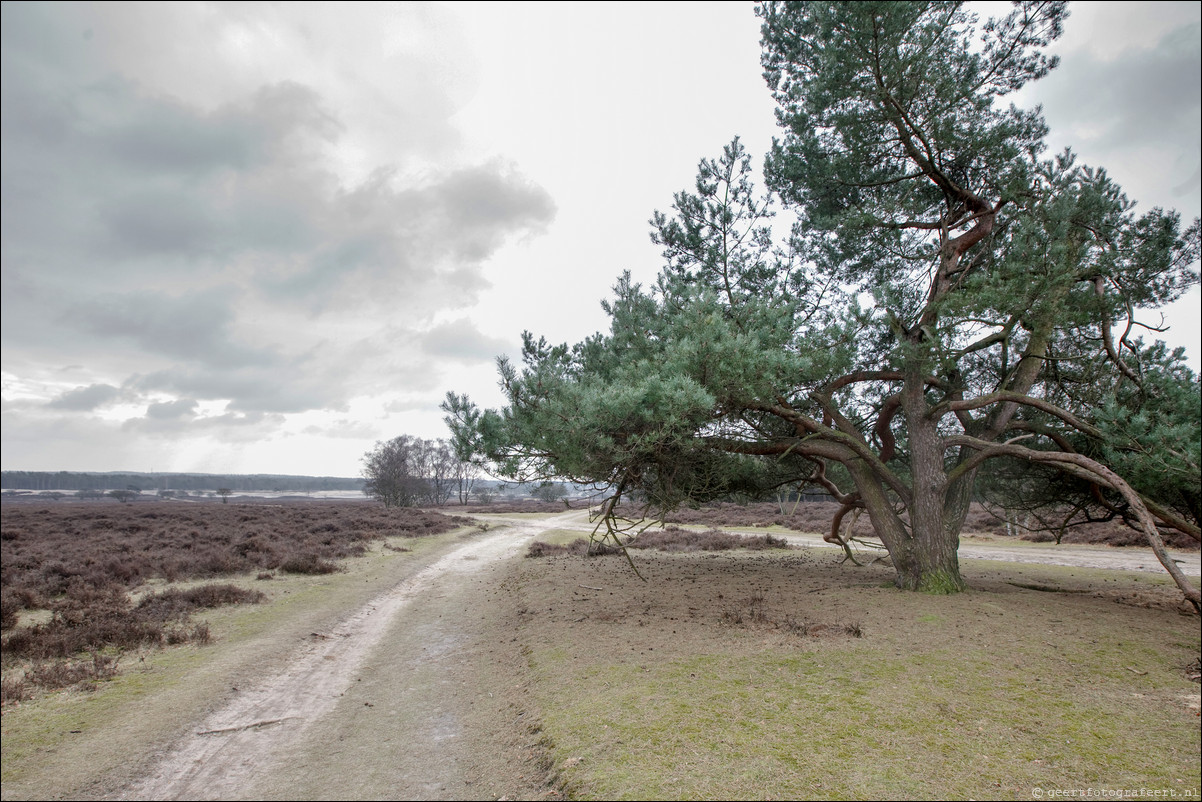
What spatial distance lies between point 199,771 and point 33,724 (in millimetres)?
2487

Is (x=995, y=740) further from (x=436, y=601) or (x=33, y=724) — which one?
(x=436, y=601)

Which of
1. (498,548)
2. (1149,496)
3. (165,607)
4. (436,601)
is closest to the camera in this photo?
(1149,496)

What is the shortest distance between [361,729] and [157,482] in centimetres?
10728

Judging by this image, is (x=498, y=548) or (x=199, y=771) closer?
(x=199, y=771)

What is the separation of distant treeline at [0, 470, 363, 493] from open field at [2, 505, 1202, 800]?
5618cm

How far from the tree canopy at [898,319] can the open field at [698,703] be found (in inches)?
81.3

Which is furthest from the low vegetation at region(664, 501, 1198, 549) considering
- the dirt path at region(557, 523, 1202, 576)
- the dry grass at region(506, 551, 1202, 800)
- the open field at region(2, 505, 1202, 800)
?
the open field at region(2, 505, 1202, 800)

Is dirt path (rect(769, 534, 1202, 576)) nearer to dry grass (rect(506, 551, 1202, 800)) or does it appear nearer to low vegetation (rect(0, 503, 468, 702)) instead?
dry grass (rect(506, 551, 1202, 800))

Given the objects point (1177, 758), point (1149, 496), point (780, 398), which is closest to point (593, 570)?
point (780, 398)

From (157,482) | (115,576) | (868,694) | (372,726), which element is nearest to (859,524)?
(868,694)

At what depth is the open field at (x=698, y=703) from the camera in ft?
13.4

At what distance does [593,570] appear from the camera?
16453 mm

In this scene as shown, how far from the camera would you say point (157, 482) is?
8706 cm

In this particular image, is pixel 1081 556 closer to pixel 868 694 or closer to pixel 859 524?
pixel 859 524
